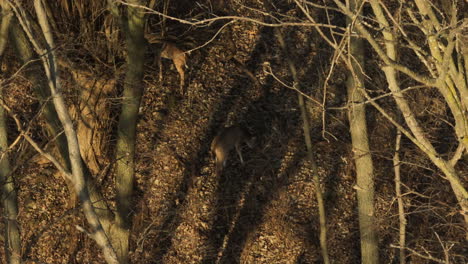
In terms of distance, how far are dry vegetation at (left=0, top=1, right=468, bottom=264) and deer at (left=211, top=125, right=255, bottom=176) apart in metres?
0.65

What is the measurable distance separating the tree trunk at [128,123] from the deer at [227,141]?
10.6 feet

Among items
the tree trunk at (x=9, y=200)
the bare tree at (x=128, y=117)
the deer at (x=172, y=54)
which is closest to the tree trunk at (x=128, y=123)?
the bare tree at (x=128, y=117)

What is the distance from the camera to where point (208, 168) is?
15266 mm

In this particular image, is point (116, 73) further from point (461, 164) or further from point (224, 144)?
point (461, 164)

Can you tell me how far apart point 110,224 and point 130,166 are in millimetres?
829

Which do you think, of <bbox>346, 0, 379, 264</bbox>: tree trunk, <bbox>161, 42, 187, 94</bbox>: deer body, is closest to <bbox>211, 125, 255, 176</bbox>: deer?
<bbox>161, 42, 187, 94</bbox>: deer body

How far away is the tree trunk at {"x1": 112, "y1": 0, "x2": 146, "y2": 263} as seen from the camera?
10.7 metres

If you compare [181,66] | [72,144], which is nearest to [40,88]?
[72,144]

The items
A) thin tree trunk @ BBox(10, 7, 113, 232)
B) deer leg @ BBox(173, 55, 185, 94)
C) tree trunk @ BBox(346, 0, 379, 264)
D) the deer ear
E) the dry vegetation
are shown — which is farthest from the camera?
deer leg @ BBox(173, 55, 185, 94)

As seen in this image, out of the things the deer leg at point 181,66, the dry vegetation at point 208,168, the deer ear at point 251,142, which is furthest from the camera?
the deer leg at point 181,66

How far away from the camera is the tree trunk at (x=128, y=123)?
10.7 meters

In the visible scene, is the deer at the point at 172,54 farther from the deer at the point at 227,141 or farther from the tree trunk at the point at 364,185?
the tree trunk at the point at 364,185

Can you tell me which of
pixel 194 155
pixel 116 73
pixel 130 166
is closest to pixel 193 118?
pixel 194 155

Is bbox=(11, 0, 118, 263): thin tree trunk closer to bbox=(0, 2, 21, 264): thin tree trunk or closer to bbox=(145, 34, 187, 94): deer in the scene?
bbox=(0, 2, 21, 264): thin tree trunk
